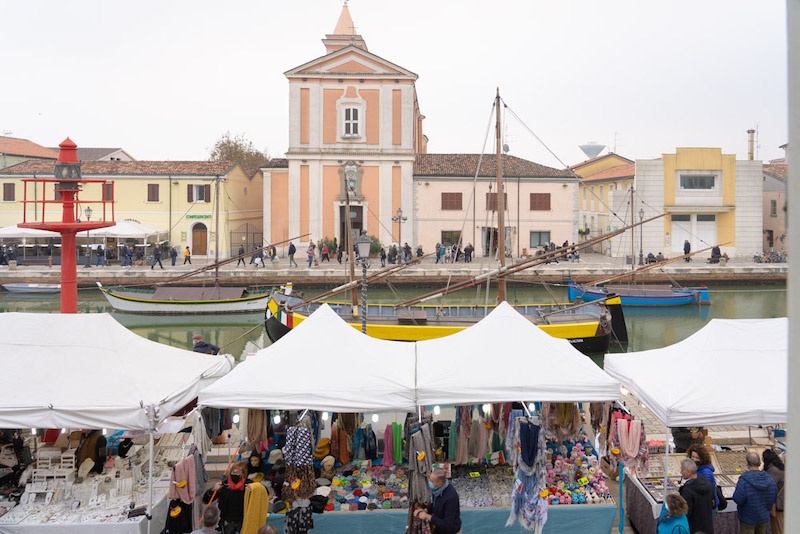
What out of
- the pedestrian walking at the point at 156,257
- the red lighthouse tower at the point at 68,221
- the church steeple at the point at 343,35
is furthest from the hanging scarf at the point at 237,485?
the church steeple at the point at 343,35

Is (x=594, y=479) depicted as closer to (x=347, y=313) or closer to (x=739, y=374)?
(x=739, y=374)

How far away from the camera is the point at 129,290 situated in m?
29.7

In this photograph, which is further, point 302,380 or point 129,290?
point 129,290

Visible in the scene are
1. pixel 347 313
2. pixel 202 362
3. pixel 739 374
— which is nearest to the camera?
pixel 739 374

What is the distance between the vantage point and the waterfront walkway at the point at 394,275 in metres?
34.7

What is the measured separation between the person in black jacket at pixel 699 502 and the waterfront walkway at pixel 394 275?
1045 inches

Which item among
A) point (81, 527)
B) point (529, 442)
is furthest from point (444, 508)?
point (81, 527)

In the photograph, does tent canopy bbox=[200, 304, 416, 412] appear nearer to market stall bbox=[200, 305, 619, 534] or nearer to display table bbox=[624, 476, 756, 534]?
market stall bbox=[200, 305, 619, 534]

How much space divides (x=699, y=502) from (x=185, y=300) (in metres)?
24.4

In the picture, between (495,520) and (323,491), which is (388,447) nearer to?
(323,491)

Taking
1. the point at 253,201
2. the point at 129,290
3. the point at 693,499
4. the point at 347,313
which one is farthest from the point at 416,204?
the point at 693,499

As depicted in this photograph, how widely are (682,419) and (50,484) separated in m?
6.57

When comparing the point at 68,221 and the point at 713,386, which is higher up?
the point at 68,221

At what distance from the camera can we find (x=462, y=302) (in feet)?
109
